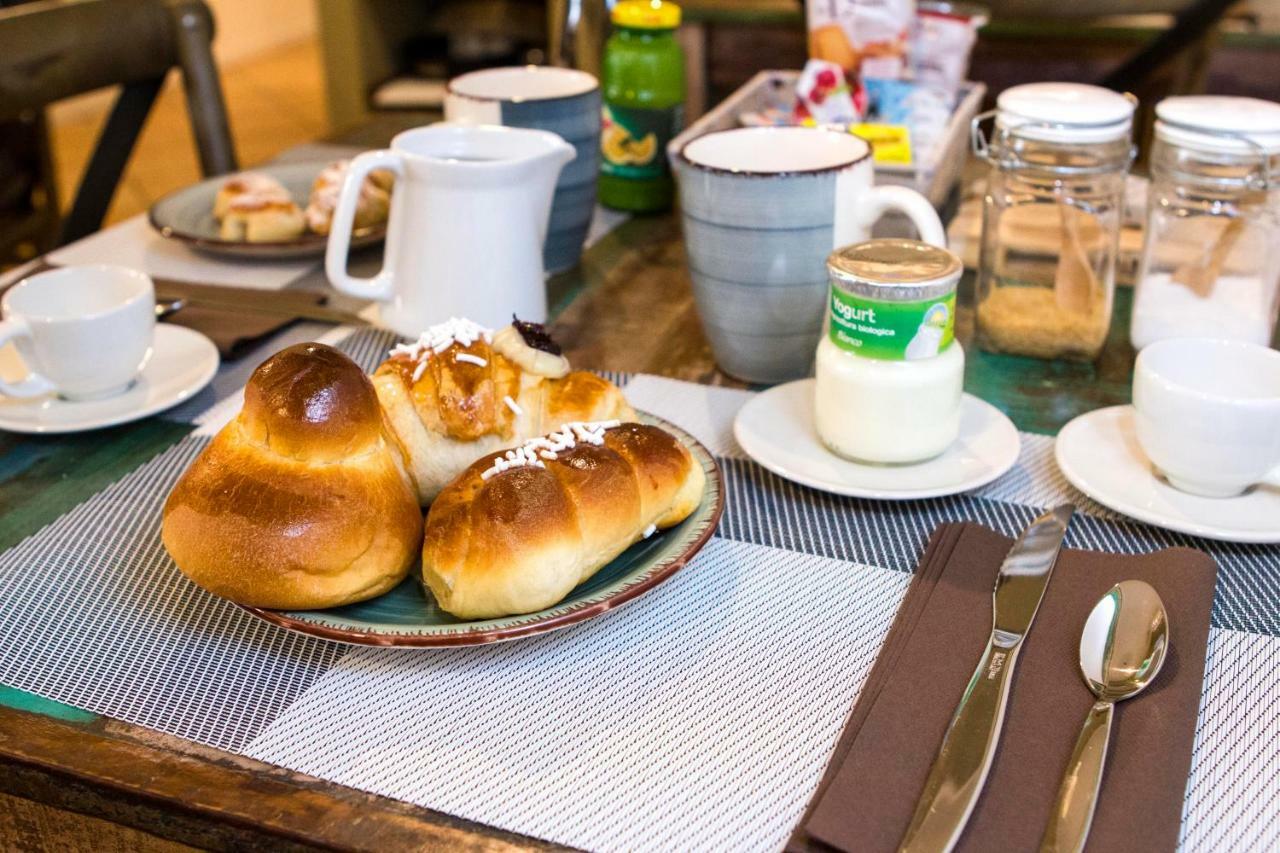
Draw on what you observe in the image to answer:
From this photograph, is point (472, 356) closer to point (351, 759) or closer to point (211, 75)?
point (351, 759)

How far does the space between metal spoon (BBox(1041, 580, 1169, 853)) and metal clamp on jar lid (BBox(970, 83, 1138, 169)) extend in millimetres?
379

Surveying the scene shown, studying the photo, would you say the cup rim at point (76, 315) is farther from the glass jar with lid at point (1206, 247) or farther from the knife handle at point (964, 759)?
the glass jar with lid at point (1206, 247)

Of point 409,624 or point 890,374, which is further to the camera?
point 890,374

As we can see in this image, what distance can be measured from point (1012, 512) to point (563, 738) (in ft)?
1.12

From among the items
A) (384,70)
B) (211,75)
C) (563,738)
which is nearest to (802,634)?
(563,738)

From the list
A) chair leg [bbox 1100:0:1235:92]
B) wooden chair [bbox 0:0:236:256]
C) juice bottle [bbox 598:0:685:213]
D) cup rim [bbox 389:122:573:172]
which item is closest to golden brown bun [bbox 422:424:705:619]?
cup rim [bbox 389:122:573:172]

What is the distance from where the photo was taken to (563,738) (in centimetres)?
55

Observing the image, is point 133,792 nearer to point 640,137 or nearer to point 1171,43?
point 640,137

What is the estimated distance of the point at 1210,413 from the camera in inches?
27.0

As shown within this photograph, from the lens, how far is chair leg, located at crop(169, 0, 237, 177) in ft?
4.95

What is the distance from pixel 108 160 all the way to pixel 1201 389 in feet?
4.22

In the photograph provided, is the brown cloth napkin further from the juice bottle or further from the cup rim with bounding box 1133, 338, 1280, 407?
the juice bottle

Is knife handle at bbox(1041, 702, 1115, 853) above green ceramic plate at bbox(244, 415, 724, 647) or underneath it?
underneath

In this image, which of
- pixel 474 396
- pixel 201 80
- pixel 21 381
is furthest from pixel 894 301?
pixel 201 80
